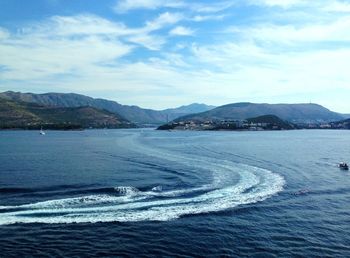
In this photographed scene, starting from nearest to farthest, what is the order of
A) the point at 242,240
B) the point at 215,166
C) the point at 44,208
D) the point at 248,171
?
the point at 242,240, the point at 44,208, the point at 248,171, the point at 215,166

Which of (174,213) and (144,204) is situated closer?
(174,213)

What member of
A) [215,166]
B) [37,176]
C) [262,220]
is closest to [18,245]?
[262,220]

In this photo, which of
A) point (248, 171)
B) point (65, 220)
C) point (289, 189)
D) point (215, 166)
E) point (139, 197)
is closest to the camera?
point (65, 220)

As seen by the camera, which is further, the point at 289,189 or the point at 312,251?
the point at 289,189

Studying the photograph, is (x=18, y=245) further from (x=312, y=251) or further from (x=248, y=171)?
(x=248, y=171)

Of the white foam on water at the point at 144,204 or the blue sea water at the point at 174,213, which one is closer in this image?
the blue sea water at the point at 174,213

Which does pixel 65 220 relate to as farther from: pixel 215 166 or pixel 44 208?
pixel 215 166

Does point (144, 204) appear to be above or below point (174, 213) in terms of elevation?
above
